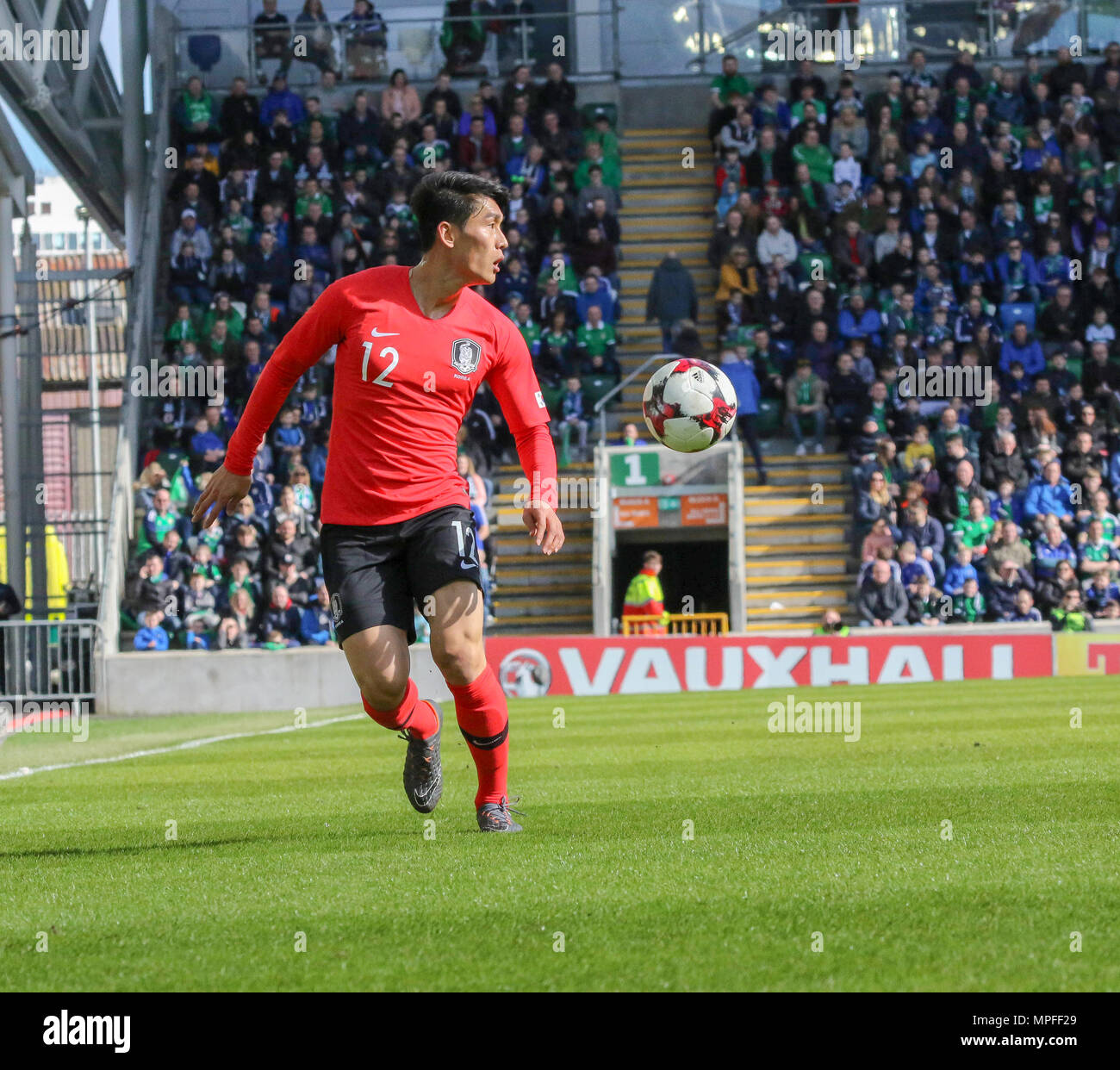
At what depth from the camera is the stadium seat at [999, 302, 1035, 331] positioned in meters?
23.5

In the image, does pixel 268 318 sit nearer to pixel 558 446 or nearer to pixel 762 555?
pixel 558 446

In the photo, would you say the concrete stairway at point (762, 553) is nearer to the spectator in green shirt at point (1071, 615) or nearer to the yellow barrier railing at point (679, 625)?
the yellow barrier railing at point (679, 625)

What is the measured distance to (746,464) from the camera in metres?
23.4

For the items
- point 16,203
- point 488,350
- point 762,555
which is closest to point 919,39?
point 762,555

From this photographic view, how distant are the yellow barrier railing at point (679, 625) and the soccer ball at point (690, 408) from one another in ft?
42.2

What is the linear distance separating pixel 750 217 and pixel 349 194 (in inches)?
232

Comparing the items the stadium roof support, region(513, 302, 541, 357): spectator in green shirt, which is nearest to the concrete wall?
region(513, 302, 541, 357): spectator in green shirt

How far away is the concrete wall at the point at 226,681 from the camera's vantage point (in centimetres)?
1858

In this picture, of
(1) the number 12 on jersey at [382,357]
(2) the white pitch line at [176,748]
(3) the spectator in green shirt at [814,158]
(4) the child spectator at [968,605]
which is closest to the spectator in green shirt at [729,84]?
(3) the spectator in green shirt at [814,158]

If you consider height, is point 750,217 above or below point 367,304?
above

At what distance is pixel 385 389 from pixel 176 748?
7.61 m

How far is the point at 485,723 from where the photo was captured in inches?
254

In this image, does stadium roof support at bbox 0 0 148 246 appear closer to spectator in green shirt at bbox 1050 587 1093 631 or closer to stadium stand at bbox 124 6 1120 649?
stadium stand at bbox 124 6 1120 649

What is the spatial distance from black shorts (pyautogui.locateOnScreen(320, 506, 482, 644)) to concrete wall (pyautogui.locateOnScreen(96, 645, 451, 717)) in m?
12.1
